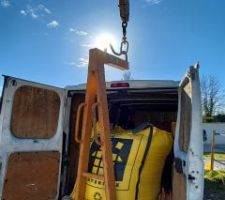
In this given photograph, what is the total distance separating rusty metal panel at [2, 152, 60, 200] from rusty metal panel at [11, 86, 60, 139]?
9.9 inches

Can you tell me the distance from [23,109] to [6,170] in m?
0.68

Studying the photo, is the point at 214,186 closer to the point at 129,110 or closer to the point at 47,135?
the point at 129,110

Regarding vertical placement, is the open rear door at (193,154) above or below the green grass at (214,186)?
above

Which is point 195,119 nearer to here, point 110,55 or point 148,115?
point 110,55

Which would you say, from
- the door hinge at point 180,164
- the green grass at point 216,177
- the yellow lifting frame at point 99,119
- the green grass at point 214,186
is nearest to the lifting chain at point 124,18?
the yellow lifting frame at point 99,119

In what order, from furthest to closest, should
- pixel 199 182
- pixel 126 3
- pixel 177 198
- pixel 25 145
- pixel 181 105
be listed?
pixel 126 3 < pixel 25 145 < pixel 181 105 < pixel 177 198 < pixel 199 182

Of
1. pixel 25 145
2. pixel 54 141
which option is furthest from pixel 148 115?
pixel 25 145

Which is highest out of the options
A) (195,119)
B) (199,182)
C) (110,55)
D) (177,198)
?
(110,55)

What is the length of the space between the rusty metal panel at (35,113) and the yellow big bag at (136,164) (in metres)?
0.74

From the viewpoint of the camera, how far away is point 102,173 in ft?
11.8

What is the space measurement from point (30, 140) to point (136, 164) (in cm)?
126

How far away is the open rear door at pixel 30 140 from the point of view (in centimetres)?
352

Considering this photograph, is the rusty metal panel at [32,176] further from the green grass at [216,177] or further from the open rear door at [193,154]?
the green grass at [216,177]

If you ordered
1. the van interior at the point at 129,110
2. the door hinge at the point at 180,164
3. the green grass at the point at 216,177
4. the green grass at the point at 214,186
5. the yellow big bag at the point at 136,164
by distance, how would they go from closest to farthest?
1. the door hinge at the point at 180,164
2. the yellow big bag at the point at 136,164
3. the van interior at the point at 129,110
4. the green grass at the point at 214,186
5. the green grass at the point at 216,177
